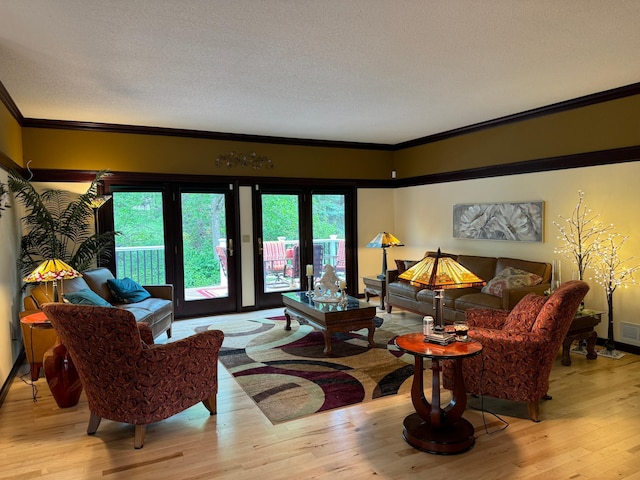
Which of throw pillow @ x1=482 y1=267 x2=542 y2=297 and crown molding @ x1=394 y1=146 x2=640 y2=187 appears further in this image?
throw pillow @ x1=482 y1=267 x2=542 y2=297

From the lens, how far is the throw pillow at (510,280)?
4.98 meters

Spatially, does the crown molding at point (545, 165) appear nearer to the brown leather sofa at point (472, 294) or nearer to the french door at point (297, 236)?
the brown leather sofa at point (472, 294)

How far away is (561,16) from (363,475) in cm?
319

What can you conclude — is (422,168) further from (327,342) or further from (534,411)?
(534,411)

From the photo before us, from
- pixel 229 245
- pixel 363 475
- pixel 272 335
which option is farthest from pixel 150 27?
pixel 229 245

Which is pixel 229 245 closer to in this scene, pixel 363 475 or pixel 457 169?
pixel 457 169

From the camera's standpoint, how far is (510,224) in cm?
586

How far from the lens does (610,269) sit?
4645 mm

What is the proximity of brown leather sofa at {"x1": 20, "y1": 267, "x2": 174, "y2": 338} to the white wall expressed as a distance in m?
A: 4.28

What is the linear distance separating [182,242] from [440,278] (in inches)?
183

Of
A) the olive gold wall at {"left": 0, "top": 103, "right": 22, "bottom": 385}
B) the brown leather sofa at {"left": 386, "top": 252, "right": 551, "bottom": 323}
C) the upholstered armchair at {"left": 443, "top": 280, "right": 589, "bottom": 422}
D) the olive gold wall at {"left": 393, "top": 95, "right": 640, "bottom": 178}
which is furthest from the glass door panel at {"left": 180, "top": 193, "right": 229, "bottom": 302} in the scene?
the upholstered armchair at {"left": 443, "top": 280, "right": 589, "bottom": 422}

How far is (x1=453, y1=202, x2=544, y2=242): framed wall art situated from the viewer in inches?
218

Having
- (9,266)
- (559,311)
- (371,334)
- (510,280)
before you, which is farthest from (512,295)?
(9,266)

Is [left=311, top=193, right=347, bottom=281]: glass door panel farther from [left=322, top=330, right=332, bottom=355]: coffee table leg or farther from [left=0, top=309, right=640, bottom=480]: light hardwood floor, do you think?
[left=0, top=309, right=640, bottom=480]: light hardwood floor
